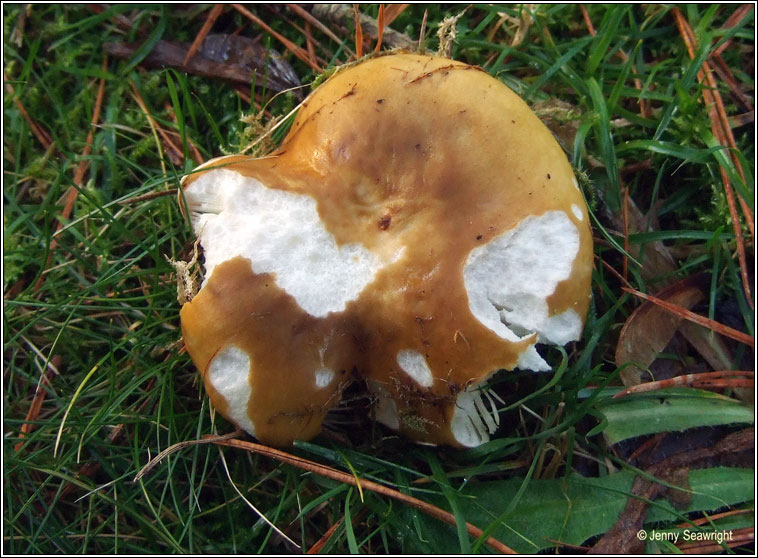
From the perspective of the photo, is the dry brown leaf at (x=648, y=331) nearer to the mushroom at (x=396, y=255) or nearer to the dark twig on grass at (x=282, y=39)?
the mushroom at (x=396, y=255)

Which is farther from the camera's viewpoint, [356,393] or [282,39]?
[282,39]

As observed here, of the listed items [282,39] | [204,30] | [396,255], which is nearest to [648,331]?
[396,255]

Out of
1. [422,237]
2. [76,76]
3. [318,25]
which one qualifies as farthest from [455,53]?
[76,76]

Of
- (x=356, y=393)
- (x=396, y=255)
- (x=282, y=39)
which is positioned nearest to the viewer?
(x=396, y=255)

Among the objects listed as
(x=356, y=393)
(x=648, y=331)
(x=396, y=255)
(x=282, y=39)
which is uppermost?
(x=282, y=39)

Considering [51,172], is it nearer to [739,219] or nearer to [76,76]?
[76,76]

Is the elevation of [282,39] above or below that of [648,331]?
above

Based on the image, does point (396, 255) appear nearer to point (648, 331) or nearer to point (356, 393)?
point (356, 393)

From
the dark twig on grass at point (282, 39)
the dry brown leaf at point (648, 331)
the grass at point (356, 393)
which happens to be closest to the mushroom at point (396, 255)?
the grass at point (356, 393)
